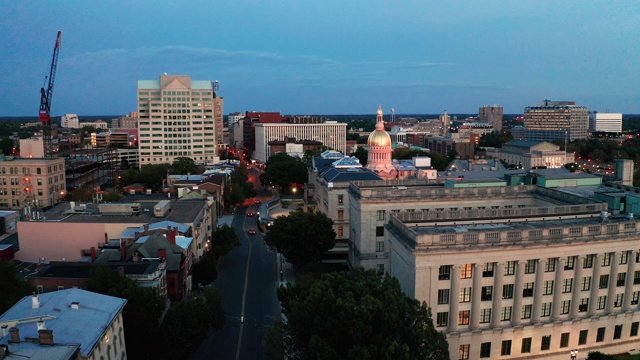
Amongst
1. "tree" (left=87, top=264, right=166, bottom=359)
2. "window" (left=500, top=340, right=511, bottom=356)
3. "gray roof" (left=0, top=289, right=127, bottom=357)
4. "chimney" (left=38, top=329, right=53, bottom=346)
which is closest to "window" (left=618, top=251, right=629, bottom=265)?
"window" (left=500, top=340, right=511, bottom=356)

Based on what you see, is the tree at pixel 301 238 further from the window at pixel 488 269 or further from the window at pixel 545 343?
the window at pixel 545 343

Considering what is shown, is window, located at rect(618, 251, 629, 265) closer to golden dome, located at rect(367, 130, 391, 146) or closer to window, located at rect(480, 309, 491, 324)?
window, located at rect(480, 309, 491, 324)

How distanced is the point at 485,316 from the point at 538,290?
6.05m

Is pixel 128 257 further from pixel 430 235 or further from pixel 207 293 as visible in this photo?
pixel 430 235

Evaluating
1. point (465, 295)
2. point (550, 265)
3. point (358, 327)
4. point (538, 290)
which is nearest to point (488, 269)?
point (465, 295)

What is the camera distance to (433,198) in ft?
240

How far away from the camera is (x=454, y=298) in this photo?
4834 centimetres

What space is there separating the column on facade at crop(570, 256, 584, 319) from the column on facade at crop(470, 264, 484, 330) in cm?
1081

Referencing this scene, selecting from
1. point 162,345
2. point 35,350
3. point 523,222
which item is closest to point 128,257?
point 162,345

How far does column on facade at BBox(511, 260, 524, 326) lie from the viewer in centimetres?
4931

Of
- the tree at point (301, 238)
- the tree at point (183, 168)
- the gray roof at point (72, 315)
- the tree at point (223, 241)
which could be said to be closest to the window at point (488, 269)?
the tree at point (301, 238)

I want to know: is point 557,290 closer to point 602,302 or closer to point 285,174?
point 602,302

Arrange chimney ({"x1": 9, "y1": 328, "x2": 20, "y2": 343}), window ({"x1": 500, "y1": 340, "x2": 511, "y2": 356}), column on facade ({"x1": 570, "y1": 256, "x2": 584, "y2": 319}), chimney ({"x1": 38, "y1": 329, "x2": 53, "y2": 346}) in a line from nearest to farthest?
chimney ({"x1": 38, "y1": 329, "x2": 53, "y2": 346})
chimney ({"x1": 9, "y1": 328, "x2": 20, "y2": 343})
window ({"x1": 500, "y1": 340, "x2": 511, "y2": 356})
column on facade ({"x1": 570, "y1": 256, "x2": 584, "y2": 319})

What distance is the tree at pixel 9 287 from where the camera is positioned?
49000 millimetres
